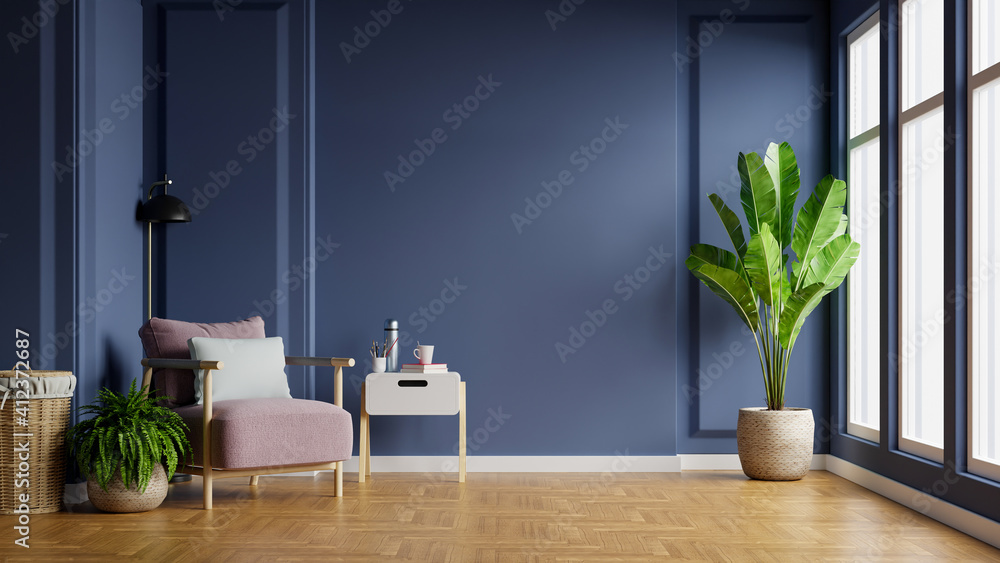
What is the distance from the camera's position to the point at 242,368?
12.8 ft

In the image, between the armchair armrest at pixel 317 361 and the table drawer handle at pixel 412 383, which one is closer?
the armchair armrest at pixel 317 361

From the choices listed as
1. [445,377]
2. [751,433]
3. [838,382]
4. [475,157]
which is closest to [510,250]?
[475,157]

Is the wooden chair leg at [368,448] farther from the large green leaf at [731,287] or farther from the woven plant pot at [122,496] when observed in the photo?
the large green leaf at [731,287]

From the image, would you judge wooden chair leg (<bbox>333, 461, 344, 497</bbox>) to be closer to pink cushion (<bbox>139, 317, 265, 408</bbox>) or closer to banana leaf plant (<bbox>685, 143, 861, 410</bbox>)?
pink cushion (<bbox>139, 317, 265, 408</bbox>)

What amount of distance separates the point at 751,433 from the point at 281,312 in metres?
2.61

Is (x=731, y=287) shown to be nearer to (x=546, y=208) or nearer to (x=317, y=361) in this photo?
(x=546, y=208)

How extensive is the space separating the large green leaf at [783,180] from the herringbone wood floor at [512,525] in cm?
136

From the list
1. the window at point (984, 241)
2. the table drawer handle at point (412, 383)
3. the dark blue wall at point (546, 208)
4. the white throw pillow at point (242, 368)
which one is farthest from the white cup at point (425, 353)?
the window at point (984, 241)

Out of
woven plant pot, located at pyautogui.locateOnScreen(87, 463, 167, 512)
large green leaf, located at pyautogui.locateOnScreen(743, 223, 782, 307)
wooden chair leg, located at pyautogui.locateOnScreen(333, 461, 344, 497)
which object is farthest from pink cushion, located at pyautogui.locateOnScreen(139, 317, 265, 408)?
large green leaf, located at pyautogui.locateOnScreen(743, 223, 782, 307)

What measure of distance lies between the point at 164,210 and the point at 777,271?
3.23 m

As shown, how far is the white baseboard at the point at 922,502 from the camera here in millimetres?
3021

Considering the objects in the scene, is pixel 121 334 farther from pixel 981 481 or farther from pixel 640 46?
pixel 981 481

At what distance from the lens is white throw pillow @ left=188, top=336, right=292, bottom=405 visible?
12.5ft

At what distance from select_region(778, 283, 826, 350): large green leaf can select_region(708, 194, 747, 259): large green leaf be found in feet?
1.27
